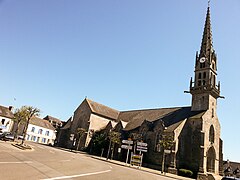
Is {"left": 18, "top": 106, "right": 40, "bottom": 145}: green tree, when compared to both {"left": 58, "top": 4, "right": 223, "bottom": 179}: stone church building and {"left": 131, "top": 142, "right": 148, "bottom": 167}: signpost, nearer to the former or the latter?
{"left": 58, "top": 4, "right": 223, "bottom": 179}: stone church building

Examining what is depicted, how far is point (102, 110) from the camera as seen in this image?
1992 inches

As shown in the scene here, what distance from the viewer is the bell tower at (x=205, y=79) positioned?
34.3m

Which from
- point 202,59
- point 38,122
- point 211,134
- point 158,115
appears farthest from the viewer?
point 38,122

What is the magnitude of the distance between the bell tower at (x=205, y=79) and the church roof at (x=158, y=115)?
7.18ft

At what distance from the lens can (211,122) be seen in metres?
33.7

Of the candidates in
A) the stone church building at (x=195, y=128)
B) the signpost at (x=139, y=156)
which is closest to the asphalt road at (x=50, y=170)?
the signpost at (x=139, y=156)

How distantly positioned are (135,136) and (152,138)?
3.26 metres

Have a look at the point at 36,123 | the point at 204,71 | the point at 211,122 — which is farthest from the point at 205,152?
the point at 36,123

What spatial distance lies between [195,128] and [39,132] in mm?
50373

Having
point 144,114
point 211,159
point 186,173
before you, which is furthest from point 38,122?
point 211,159

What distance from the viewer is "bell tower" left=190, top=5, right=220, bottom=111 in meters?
34.3

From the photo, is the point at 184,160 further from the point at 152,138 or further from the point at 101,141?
the point at 101,141

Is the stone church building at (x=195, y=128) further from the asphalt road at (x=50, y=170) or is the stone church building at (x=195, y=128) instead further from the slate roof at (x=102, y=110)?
the asphalt road at (x=50, y=170)

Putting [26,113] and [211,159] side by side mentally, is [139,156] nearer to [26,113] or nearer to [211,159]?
[211,159]
